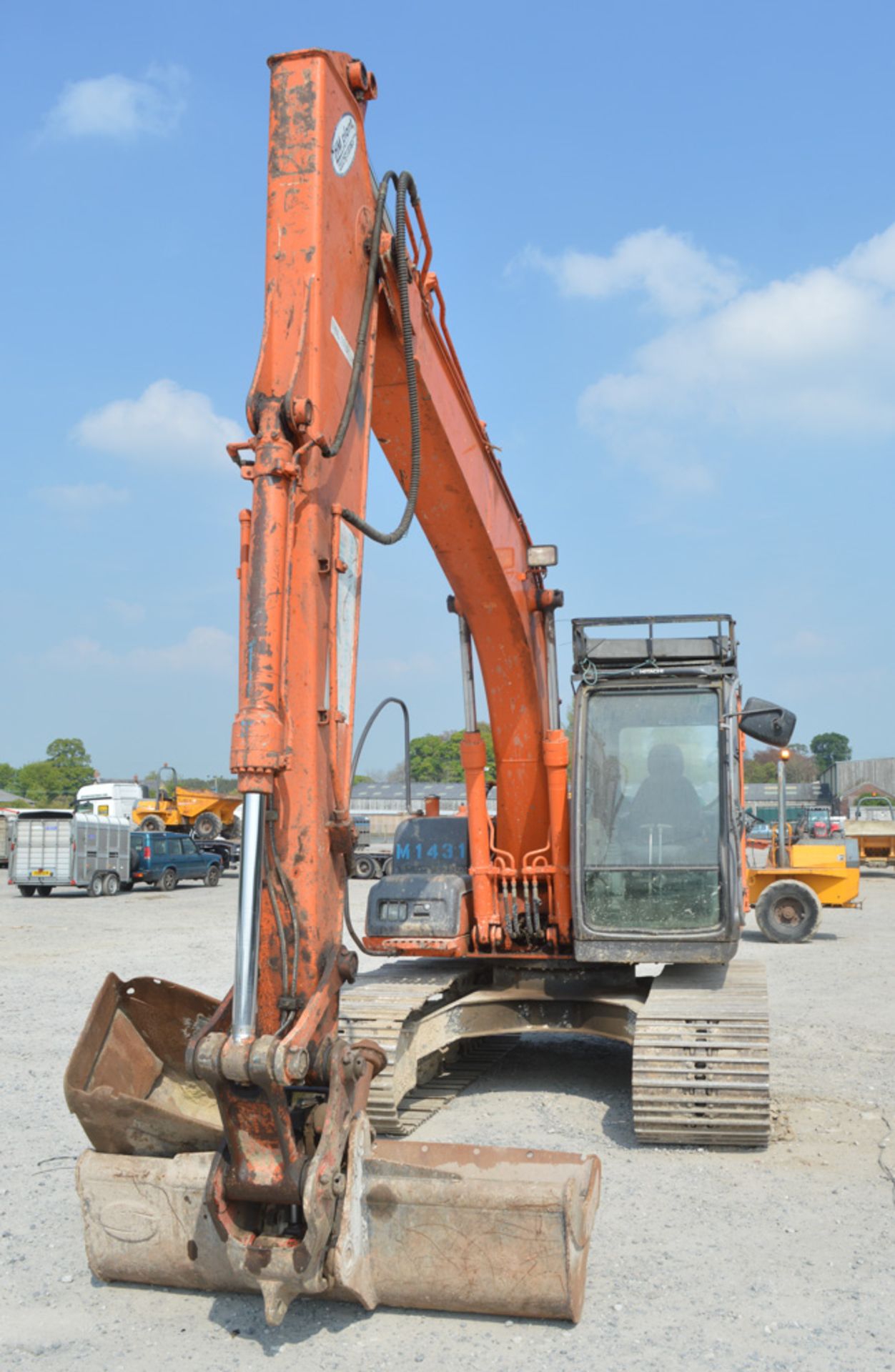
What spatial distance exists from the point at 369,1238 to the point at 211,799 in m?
32.7

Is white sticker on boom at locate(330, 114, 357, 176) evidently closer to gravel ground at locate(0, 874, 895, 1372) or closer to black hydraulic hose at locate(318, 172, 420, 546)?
black hydraulic hose at locate(318, 172, 420, 546)

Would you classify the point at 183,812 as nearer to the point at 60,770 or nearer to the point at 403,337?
the point at 403,337

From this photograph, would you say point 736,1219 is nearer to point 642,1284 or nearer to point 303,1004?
point 642,1284

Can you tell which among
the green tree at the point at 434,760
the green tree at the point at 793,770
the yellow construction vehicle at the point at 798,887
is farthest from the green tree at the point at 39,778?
the yellow construction vehicle at the point at 798,887

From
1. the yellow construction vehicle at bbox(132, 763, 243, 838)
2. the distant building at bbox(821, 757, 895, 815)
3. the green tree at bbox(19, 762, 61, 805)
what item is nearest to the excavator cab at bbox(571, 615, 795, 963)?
the yellow construction vehicle at bbox(132, 763, 243, 838)

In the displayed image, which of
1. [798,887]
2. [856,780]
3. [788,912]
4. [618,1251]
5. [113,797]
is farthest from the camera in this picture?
[856,780]

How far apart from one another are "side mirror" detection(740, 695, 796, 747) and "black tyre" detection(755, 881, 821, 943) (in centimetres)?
1028

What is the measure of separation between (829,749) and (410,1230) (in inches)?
4586

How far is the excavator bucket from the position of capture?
420cm

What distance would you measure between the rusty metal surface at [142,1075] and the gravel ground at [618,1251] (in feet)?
1.86

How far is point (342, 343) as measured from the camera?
4.98 meters

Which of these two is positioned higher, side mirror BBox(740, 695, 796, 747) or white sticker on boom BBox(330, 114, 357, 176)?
white sticker on boom BBox(330, 114, 357, 176)

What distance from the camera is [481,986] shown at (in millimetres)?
8648

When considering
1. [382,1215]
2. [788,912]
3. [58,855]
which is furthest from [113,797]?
[382,1215]
